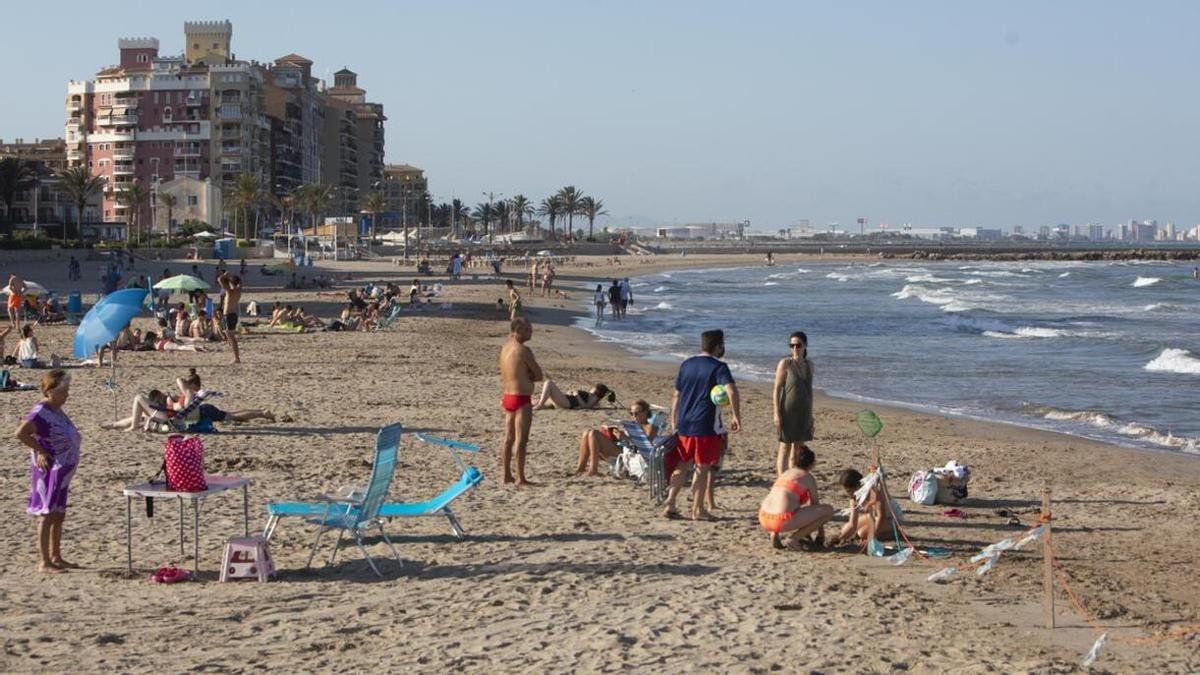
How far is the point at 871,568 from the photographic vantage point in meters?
8.60

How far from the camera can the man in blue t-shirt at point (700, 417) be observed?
9.43 m

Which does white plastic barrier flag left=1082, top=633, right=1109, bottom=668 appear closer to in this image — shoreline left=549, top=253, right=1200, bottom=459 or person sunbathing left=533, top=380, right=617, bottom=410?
shoreline left=549, top=253, right=1200, bottom=459

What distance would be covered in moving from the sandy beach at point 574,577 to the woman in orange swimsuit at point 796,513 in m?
0.16

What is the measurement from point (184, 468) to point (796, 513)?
379 cm

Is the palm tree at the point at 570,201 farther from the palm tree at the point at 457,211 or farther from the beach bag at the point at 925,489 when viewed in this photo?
the beach bag at the point at 925,489

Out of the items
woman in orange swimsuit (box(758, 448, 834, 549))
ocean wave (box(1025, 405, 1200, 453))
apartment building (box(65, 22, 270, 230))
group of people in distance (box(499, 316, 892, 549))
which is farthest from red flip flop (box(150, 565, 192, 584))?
apartment building (box(65, 22, 270, 230))

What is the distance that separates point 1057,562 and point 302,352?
16314 millimetres

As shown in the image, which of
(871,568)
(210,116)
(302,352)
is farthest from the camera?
(210,116)

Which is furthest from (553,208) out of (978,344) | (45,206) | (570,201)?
(978,344)

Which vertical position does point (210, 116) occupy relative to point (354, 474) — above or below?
above

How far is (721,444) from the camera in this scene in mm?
9773

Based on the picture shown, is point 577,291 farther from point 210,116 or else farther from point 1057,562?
point 210,116

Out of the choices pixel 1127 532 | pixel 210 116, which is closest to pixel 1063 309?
pixel 1127 532

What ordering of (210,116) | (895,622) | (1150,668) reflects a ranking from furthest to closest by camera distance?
(210,116)
(895,622)
(1150,668)
